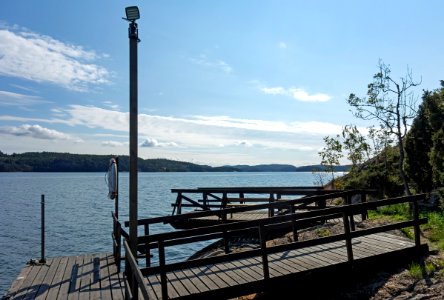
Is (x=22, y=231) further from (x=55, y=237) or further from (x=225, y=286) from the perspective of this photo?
(x=225, y=286)

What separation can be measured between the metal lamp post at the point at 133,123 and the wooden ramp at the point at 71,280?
3.92ft

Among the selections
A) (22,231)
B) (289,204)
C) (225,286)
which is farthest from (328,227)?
(22,231)

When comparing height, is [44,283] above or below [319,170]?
below

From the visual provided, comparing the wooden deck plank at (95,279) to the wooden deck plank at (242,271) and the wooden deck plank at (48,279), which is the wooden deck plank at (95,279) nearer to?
the wooden deck plank at (48,279)

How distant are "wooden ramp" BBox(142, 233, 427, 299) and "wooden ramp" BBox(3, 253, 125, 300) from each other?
2.48ft

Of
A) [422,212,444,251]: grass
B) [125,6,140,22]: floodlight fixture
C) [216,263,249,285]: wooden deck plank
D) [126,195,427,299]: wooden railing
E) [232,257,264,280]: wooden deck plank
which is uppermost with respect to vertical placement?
[125,6,140,22]: floodlight fixture

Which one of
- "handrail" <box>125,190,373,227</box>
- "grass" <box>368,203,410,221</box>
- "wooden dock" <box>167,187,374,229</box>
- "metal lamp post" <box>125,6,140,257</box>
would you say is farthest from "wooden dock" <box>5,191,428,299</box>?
"grass" <box>368,203,410,221</box>

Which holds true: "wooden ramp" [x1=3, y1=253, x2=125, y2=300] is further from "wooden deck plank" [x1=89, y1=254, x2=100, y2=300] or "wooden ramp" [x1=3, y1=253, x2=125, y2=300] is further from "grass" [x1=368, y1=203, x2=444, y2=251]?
"grass" [x1=368, y1=203, x2=444, y2=251]

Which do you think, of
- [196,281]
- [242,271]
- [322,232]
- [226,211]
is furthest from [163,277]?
[322,232]

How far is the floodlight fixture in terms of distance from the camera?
587cm

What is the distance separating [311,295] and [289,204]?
130 inches

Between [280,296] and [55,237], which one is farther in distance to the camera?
[55,237]

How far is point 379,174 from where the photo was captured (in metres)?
18.4

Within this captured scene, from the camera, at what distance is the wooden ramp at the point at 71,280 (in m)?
6.14
